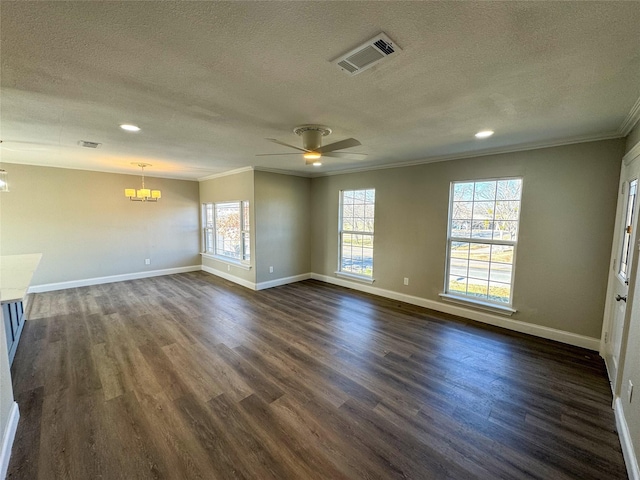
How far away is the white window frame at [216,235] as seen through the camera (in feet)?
18.6

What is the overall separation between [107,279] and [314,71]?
21.5 feet

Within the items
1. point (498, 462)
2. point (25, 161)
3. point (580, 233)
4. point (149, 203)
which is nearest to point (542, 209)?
A: point (580, 233)

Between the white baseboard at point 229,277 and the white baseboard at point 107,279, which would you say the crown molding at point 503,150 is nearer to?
the white baseboard at point 229,277

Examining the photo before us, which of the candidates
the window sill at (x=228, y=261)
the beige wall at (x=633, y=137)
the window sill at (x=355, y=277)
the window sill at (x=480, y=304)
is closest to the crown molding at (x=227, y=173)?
the window sill at (x=228, y=261)

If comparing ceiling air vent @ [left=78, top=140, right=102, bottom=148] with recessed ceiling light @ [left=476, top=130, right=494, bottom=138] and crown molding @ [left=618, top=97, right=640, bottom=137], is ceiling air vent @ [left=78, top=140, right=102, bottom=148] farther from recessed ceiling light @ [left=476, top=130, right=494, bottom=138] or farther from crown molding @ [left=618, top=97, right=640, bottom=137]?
crown molding @ [left=618, top=97, right=640, bottom=137]

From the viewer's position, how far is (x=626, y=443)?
173cm

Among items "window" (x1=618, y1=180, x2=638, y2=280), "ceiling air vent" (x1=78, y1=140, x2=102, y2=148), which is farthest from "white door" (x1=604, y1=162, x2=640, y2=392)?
"ceiling air vent" (x1=78, y1=140, x2=102, y2=148)

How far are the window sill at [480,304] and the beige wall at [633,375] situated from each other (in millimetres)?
1543

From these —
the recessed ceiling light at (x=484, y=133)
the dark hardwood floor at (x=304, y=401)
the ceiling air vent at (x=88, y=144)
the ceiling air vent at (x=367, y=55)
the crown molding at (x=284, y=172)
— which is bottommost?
the dark hardwood floor at (x=304, y=401)

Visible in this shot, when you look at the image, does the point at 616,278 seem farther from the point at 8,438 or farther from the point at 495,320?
the point at 8,438

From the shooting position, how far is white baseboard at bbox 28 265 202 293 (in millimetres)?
5125

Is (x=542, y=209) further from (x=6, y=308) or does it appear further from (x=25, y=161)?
(x=25, y=161)

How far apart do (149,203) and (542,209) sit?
→ 7.47 m

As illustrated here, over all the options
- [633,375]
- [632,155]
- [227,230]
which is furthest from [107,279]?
[632,155]
